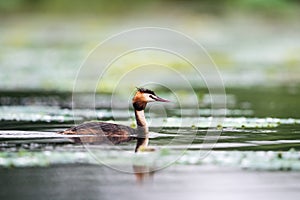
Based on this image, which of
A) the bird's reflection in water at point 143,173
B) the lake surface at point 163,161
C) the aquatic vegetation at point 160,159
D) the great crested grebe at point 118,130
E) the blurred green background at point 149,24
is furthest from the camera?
the blurred green background at point 149,24

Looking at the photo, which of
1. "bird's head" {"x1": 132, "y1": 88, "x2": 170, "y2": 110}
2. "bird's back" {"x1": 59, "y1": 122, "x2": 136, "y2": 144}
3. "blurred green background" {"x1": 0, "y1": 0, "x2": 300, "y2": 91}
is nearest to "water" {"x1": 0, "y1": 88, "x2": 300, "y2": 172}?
"bird's back" {"x1": 59, "y1": 122, "x2": 136, "y2": 144}

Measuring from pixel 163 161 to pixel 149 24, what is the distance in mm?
20409

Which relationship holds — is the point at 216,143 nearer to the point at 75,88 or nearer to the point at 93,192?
the point at 93,192

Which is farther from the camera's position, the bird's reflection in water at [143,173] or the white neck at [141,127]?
Answer: the white neck at [141,127]

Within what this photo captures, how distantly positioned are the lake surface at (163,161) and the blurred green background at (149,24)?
9.63 m

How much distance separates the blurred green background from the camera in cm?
2569

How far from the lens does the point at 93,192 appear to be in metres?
9.37

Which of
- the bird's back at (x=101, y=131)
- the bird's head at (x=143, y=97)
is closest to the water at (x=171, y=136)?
the bird's back at (x=101, y=131)

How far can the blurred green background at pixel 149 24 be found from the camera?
2569 centimetres

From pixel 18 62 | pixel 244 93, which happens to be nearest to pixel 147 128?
pixel 244 93

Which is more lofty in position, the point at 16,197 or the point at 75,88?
the point at 75,88

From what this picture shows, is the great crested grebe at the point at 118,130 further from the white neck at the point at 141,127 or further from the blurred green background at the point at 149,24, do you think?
the blurred green background at the point at 149,24

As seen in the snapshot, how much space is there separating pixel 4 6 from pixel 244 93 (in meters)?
16.0

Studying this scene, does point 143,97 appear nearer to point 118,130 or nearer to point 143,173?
point 118,130
